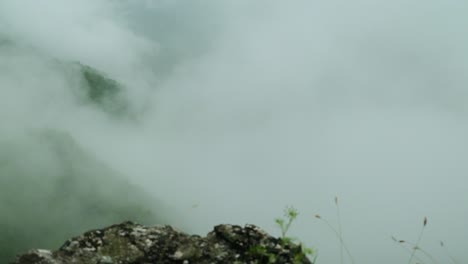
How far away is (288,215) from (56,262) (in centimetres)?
213

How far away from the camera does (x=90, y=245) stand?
419 centimetres

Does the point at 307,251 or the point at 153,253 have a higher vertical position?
the point at 153,253

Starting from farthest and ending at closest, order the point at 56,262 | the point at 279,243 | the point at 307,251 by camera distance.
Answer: the point at 279,243
the point at 56,262
the point at 307,251

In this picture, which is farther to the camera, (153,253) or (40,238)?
(40,238)

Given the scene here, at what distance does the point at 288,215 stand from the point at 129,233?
1952 mm

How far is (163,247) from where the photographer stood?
4.32 m

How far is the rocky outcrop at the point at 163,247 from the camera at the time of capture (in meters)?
3.98

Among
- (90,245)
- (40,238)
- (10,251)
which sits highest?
(40,238)

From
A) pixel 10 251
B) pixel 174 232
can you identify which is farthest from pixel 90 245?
pixel 10 251

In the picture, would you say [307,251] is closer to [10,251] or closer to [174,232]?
[174,232]

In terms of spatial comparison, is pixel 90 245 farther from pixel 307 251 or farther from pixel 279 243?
pixel 307 251

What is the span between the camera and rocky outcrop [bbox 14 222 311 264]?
3.98 metres

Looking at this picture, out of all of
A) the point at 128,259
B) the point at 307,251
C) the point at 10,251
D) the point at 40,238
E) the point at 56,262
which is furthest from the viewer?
the point at 40,238

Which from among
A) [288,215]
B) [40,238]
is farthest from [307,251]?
[40,238]
